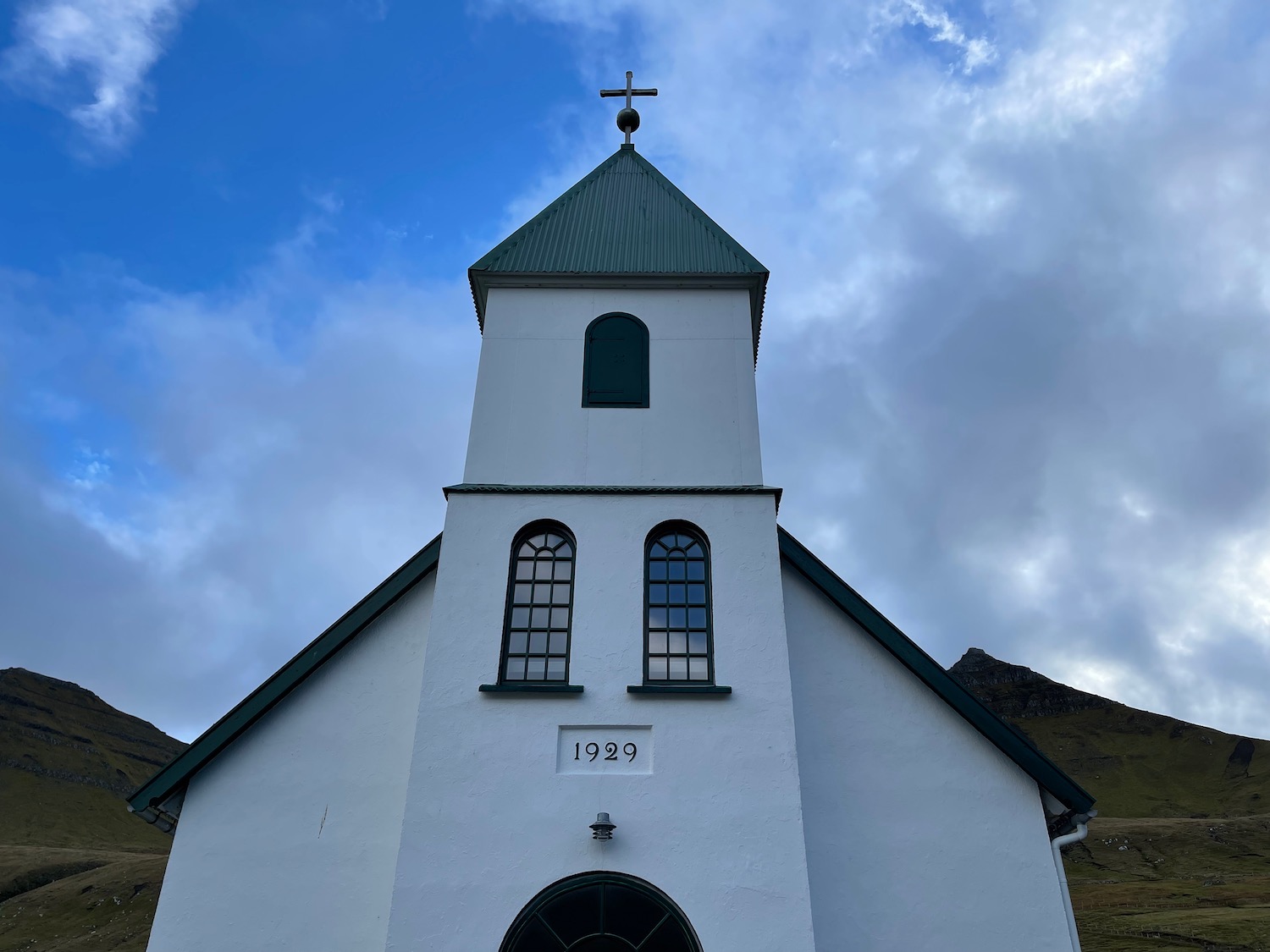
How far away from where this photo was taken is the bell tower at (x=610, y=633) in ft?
30.5

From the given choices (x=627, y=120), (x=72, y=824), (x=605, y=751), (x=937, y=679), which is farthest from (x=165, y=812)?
(x=72, y=824)

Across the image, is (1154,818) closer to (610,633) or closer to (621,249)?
(621,249)

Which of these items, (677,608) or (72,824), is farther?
(72,824)

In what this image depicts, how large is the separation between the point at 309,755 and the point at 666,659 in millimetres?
4407

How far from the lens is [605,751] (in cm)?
1000

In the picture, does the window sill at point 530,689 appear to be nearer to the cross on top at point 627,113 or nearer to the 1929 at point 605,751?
the 1929 at point 605,751

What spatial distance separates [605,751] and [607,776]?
0.28 metres

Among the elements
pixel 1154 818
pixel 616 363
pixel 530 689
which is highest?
pixel 1154 818

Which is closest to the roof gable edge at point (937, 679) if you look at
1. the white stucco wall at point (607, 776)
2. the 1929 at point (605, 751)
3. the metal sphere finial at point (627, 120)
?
the white stucco wall at point (607, 776)

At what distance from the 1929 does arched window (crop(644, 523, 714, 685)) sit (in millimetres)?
769

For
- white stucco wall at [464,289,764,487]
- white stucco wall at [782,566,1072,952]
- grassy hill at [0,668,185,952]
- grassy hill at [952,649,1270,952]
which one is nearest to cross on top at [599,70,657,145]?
Answer: white stucco wall at [464,289,764,487]

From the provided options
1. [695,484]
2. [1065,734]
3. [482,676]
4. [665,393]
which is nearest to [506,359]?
[665,393]

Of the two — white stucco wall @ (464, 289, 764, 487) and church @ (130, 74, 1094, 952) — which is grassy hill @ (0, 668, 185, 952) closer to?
church @ (130, 74, 1094, 952)

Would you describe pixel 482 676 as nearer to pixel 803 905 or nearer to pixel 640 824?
pixel 640 824
